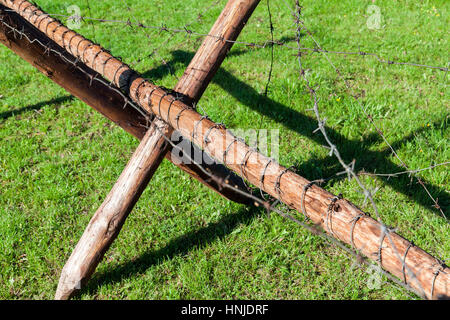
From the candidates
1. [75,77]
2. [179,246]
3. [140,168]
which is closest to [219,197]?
[179,246]

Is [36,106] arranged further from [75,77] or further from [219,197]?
[219,197]

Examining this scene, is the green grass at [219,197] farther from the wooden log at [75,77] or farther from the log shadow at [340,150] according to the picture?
the wooden log at [75,77]

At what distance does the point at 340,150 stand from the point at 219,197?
1380mm

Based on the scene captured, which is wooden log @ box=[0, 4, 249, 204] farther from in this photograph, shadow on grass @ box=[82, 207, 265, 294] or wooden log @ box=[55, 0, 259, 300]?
shadow on grass @ box=[82, 207, 265, 294]

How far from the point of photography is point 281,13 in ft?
23.6

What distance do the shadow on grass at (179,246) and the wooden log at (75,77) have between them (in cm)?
49

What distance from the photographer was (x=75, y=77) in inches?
122

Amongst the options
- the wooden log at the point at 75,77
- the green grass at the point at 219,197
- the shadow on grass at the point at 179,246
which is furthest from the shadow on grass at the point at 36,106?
the shadow on grass at the point at 179,246

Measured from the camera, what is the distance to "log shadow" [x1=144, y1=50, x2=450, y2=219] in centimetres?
355

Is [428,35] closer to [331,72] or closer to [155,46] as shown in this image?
[331,72]

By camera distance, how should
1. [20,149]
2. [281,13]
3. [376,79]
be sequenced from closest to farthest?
1. [20,149]
2. [376,79]
3. [281,13]

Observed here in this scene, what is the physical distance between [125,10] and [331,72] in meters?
4.71
